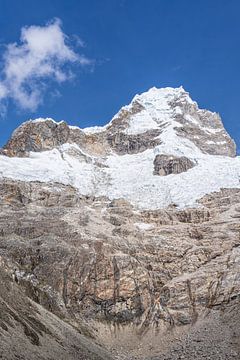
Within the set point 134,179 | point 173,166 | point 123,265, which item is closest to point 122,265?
point 123,265

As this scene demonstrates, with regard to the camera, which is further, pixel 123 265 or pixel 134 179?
pixel 134 179

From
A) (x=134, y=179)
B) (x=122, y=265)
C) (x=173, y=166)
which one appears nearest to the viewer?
(x=122, y=265)

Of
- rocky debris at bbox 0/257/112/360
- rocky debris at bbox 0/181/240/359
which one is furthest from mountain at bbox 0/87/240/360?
rocky debris at bbox 0/257/112/360

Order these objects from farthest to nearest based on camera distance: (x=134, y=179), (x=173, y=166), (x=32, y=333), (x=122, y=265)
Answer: (x=173, y=166), (x=134, y=179), (x=122, y=265), (x=32, y=333)

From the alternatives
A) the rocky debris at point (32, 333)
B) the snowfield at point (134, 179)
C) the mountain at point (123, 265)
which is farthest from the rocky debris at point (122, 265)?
the snowfield at point (134, 179)

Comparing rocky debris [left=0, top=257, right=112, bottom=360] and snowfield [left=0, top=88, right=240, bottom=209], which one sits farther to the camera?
snowfield [left=0, top=88, right=240, bottom=209]

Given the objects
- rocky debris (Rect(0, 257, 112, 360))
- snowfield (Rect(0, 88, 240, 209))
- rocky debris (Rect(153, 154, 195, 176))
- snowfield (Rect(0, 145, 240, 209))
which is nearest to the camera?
rocky debris (Rect(0, 257, 112, 360))

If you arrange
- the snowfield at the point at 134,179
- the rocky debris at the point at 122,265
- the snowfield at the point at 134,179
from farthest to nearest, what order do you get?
1. the snowfield at the point at 134,179
2. the snowfield at the point at 134,179
3. the rocky debris at the point at 122,265

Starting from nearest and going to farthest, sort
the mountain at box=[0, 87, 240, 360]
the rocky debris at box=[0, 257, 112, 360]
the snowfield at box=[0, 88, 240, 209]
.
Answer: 1. the rocky debris at box=[0, 257, 112, 360]
2. the mountain at box=[0, 87, 240, 360]
3. the snowfield at box=[0, 88, 240, 209]

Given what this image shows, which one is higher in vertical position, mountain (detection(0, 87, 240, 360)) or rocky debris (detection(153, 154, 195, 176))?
rocky debris (detection(153, 154, 195, 176))

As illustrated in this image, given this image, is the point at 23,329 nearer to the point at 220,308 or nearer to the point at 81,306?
the point at 81,306

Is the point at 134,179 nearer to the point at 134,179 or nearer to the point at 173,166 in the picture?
the point at 134,179

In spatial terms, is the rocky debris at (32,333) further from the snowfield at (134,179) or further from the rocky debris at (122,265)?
the snowfield at (134,179)

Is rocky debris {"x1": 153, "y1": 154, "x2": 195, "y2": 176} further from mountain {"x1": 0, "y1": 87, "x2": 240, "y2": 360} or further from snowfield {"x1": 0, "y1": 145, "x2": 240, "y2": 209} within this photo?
mountain {"x1": 0, "y1": 87, "x2": 240, "y2": 360}
